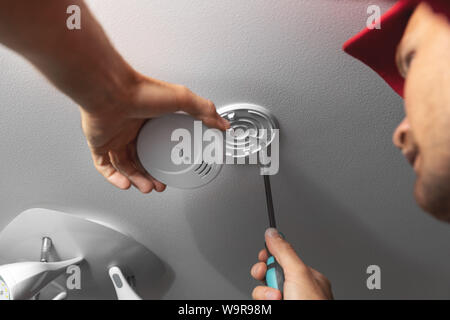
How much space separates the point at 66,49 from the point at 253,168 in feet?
1.38

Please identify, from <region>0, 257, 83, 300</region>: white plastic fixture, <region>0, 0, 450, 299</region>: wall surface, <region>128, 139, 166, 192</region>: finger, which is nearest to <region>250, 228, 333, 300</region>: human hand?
<region>0, 0, 450, 299</region>: wall surface

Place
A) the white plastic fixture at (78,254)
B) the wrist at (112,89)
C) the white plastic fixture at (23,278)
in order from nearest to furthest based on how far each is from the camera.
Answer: the wrist at (112,89) → the white plastic fixture at (23,278) → the white plastic fixture at (78,254)

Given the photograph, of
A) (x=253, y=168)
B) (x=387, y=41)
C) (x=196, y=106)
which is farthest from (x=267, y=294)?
(x=387, y=41)

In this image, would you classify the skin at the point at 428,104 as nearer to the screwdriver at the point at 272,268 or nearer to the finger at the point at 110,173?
the screwdriver at the point at 272,268

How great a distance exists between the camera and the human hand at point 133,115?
56 centimetres

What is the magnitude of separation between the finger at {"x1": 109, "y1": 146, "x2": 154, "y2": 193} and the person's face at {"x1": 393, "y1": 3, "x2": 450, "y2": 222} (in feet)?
1.49

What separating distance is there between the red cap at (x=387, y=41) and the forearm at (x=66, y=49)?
329 mm

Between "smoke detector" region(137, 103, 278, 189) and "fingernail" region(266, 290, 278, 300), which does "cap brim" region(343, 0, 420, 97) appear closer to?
"smoke detector" region(137, 103, 278, 189)

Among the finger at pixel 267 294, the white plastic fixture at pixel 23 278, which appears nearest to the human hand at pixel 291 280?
the finger at pixel 267 294

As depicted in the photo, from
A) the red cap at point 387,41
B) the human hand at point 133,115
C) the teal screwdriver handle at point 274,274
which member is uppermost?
the red cap at point 387,41

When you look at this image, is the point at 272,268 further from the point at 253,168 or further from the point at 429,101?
the point at 429,101

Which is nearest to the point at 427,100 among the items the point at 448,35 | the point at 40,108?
the point at 448,35

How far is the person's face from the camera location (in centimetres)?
37

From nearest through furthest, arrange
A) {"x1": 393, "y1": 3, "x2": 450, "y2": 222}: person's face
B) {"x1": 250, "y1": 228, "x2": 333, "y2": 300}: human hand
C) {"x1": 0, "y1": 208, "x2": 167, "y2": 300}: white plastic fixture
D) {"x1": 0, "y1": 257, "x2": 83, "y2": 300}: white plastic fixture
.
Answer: {"x1": 393, "y1": 3, "x2": 450, "y2": 222}: person's face < {"x1": 250, "y1": 228, "x2": 333, "y2": 300}: human hand < {"x1": 0, "y1": 257, "x2": 83, "y2": 300}: white plastic fixture < {"x1": 0, "y1": 208, "x2": 167, "y2": 300}: white plastic fixture
